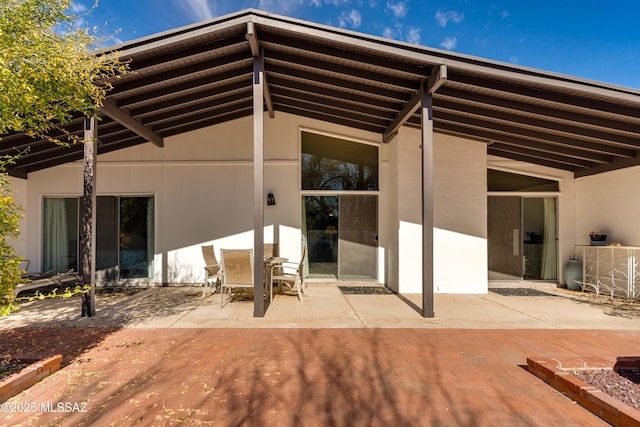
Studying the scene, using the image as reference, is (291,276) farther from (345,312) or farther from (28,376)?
(28,376)

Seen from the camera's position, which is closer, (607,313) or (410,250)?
(607,313)

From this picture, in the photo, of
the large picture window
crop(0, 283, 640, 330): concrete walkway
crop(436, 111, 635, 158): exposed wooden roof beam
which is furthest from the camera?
the large picture window

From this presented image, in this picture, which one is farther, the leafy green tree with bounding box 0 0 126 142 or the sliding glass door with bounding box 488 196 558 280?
the sliding glass door with bounding box 488 196 558 280

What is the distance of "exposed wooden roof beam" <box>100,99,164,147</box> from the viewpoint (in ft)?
16.1

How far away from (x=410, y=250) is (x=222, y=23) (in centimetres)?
500

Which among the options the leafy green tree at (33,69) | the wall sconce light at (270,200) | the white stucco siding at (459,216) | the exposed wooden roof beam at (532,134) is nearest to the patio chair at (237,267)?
the wall sconce light at (270,200)

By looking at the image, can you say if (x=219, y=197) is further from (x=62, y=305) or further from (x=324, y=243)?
(x=62, y=305)

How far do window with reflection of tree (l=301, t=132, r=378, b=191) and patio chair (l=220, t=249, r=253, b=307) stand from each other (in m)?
2.69

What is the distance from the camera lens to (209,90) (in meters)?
5.86

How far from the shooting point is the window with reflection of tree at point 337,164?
7.37 meters

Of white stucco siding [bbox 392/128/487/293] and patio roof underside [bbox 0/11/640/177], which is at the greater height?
patio roof underside [bbox 0/11/640/177]

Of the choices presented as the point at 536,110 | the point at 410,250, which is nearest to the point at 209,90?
the point at 410,250

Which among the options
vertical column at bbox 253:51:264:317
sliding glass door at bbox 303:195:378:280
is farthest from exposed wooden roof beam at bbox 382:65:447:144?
vertical column at bbox 253:51:264:317

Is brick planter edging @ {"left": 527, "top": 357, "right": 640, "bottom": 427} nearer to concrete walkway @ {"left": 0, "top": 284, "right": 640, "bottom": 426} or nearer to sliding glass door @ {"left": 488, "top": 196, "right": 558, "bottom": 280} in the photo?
concrete walkway @ {"left": 0, "top": 284, "right": 640, "bottom": 426}
